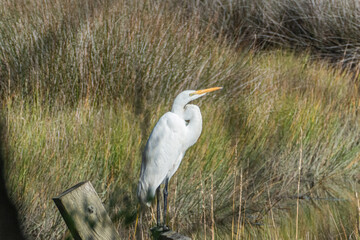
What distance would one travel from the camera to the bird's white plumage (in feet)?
7.22

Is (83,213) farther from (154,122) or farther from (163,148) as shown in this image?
(154,122)

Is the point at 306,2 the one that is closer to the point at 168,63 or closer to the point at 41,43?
the point at 168,63

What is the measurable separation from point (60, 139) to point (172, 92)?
1325 mm

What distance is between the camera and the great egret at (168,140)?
2.20 m

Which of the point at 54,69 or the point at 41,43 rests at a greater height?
the point at 41,43

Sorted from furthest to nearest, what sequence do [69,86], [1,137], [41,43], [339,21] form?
[339,21] < [41,43] < [69,86] < [1,137]

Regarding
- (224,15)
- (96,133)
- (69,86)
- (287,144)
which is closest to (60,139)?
(96,133)

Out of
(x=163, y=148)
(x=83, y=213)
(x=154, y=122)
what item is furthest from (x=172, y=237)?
(x=154, y=122)

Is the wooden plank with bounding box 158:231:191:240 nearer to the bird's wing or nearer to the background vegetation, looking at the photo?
the bird's wing

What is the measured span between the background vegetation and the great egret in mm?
593

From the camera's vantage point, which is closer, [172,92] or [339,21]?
[172,92]

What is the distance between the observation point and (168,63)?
14.7ft

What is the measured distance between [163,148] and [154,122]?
1.40 m

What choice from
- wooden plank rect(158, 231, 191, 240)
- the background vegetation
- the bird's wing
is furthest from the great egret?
the background vegetation
